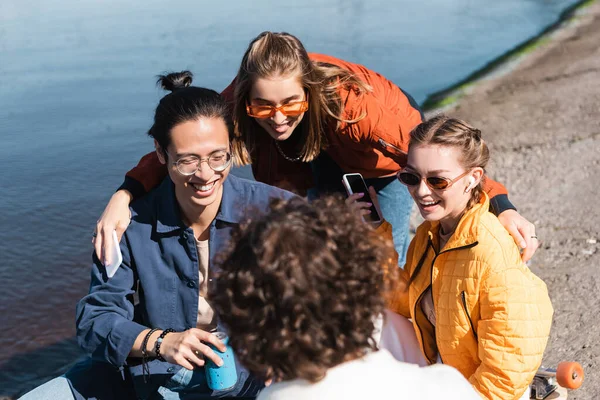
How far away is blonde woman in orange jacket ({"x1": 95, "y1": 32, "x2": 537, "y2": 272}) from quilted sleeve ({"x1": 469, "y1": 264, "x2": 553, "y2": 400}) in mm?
413

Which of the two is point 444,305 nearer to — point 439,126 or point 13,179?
point 439,126

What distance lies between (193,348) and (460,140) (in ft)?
4.03

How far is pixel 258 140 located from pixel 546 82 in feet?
23.8

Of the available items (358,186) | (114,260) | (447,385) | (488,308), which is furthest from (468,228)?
(114,260)

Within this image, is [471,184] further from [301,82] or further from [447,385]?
[447,385]

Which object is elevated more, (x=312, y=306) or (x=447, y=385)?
(x=312, y=306)

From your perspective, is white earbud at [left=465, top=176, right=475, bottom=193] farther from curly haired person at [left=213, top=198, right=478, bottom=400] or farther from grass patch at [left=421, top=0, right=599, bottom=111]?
grass patch at [left=421, top=0, right=599, bottom=111]

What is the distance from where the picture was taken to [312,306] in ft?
5.20

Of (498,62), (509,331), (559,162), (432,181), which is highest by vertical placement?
(432,181)

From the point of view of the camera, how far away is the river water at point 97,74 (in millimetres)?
5254

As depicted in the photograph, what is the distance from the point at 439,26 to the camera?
1342 cm

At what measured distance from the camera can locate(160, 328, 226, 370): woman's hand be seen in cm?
226

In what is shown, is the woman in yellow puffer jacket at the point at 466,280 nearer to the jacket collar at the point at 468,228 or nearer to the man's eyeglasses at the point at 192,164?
the jacket collar at the point at 468,228

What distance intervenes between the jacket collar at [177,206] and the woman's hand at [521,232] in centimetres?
101
